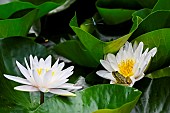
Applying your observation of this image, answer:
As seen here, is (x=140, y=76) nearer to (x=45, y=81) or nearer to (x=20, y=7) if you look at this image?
(x=45, y=81)

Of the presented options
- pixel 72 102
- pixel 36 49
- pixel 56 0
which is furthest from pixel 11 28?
pixel 72 102

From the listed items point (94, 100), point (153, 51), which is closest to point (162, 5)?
point (153, 51)

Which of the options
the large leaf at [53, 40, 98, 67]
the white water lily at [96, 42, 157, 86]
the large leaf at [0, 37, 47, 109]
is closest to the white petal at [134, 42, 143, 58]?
the white water lily at [96, 42, 157, 86]

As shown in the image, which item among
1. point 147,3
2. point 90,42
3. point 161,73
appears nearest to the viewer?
point 90,42

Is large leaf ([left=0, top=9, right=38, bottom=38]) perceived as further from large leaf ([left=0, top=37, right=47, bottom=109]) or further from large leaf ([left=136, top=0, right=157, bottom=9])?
large leaf ([left=136, top=0, right=157, bottom=9])

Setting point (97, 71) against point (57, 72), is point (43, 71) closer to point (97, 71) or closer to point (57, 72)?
point (57, 72)
